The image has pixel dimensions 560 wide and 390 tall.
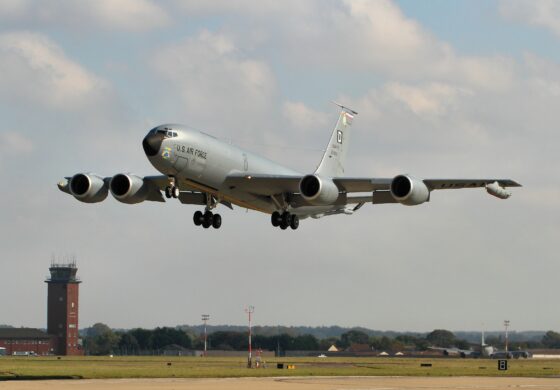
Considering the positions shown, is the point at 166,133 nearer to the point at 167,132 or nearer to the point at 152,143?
the point at 167,132

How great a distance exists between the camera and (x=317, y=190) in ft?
222

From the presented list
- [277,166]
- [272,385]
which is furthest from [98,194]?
[272,385]

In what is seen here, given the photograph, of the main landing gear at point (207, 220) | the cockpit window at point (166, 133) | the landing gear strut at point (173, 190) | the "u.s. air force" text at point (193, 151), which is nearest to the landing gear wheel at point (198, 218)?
the main landing gear at point (207, 220)

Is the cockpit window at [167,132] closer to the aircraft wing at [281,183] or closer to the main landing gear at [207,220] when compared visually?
the aircraft wing at [281,183]

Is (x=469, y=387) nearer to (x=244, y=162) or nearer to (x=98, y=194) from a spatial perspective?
(x=244, y=162)

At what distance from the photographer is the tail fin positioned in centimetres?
8700

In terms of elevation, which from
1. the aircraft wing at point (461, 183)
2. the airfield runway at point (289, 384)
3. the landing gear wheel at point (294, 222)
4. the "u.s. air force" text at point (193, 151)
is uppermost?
the "u.s. air force" text at point (193, 151)

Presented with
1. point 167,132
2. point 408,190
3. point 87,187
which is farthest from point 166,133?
point 408,190

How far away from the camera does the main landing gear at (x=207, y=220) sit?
242 feet

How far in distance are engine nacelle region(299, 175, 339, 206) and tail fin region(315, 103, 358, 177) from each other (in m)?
16.6

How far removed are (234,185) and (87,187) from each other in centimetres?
1109

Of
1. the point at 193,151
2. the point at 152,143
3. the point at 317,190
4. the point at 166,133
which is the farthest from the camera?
the point at 317,190

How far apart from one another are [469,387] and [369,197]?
638 inches

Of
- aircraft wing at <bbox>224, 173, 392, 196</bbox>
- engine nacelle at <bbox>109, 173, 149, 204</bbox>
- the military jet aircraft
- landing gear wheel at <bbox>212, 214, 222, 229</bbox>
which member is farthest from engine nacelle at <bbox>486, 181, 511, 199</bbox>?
engine nacelle at <bbox>109, 173, 149, 204</bbox>
